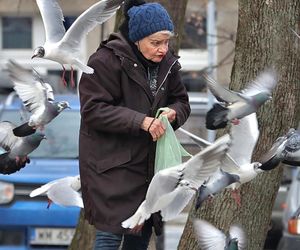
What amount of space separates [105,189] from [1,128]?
811mm

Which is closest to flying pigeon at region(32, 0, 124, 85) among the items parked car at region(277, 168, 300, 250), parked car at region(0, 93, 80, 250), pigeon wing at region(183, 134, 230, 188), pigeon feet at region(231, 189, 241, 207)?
pigeon wing at region(183, 134, 230, 188)

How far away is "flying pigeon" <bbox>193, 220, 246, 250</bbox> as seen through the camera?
A: 4.95 m

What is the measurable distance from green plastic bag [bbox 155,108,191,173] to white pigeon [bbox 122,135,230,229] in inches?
2.9

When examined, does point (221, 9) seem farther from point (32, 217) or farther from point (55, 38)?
point (55, 38)

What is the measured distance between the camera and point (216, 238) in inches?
200

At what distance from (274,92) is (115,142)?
4.48 ft

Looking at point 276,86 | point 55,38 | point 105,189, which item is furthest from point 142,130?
point 276,86

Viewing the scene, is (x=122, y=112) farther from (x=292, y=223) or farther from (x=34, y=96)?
(x=292, y=223)

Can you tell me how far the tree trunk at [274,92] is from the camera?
Answer: 18.2 feet

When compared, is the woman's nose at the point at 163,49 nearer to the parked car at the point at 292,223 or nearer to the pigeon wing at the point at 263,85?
the pigeon wing at the point at 263,85

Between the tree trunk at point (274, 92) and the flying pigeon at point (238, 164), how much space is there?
77cm

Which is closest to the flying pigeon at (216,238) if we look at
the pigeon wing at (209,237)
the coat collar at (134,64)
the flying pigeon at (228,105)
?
the pigeon wing at (209,237)

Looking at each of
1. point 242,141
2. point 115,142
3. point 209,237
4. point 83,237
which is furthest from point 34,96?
point 83,237

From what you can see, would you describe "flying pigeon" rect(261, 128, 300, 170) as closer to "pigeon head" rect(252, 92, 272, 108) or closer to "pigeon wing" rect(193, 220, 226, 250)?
"pigeon head" rect(252, 92, 272, 108)
